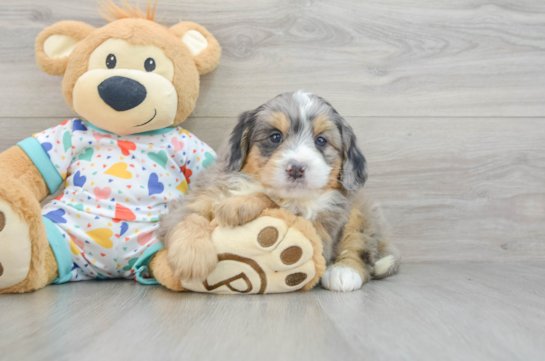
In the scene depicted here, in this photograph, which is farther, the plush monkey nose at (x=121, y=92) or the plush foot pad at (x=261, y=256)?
the plush monkey nose at (x=121, y=92)

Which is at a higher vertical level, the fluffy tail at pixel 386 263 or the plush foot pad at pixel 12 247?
the plush foot pad at pixel 12 247

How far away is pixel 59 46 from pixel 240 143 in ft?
3.32

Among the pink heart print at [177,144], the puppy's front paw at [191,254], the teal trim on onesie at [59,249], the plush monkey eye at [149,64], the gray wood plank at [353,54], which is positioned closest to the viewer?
the puppy's front paw at [191,254]

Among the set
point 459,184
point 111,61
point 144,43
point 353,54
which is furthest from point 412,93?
point 111,61

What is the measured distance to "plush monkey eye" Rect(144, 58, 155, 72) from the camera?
72.4 inches

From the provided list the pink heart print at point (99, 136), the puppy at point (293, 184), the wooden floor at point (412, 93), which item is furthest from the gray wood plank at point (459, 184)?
the pink heart print at point (99, 136)

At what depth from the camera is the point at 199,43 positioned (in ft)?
6.74

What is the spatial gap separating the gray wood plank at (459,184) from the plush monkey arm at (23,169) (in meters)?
1.62

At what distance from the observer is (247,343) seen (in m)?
1.03

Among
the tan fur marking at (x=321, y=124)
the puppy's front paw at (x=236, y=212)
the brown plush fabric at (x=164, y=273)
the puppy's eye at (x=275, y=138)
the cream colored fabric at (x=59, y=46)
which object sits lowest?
the brown plush fabric at (x=164, y=273)

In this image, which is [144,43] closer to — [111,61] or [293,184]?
[111,61]

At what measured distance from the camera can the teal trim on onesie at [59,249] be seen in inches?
64.1

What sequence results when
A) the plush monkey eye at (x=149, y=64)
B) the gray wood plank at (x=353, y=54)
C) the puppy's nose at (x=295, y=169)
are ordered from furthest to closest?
the gray wood plank at (x=353, y=54)
the plush monkey eye at (x=149, y=64)
the puppy's nose at (x=295, y=169)

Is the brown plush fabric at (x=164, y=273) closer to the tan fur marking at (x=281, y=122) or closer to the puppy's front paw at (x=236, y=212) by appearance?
the puppy's front paw at (x=236, y=212)
